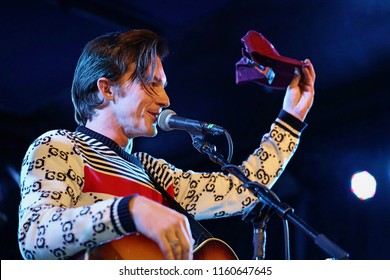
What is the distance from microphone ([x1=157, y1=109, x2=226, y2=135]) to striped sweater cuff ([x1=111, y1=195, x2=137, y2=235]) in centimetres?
54

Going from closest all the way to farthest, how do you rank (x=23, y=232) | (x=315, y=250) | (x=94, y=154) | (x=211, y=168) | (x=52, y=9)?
(x=23, y=232), (x=94, y=154), (x=52, y=9), (x=315, y=250), (x=211, y=168)

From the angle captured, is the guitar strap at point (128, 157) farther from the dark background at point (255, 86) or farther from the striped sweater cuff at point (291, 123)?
the dark background at point (255, 86)

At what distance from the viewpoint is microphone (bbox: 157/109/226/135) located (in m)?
1.82

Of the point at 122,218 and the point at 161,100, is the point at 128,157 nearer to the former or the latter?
the point at 161,100

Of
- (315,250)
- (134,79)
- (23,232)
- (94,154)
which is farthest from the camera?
(315,250)

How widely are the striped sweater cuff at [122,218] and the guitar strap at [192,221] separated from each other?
1.29 ft

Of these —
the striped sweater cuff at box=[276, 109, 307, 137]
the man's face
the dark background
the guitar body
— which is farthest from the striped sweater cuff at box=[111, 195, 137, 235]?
the dark background

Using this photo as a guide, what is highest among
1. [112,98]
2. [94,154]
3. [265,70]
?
[265,70]

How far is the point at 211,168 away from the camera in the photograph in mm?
5512

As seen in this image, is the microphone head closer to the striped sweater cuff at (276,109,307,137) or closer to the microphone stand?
the microphone stand

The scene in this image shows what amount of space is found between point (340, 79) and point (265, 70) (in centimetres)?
243

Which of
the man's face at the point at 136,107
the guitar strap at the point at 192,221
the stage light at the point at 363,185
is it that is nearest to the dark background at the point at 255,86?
the stage light at the point at 363,185
